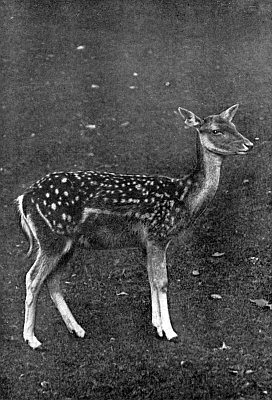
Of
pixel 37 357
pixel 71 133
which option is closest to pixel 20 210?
pixel 37 357

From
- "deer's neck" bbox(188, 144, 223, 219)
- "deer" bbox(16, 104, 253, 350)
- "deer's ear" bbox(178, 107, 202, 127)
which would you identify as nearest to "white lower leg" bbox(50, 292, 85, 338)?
"deer" bbox(16, 104, 253, 350)

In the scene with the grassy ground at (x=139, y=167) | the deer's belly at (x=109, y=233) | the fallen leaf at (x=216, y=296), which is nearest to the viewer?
the grassy ground at (x=139, y=167)

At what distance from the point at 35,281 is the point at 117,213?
2.60 ft

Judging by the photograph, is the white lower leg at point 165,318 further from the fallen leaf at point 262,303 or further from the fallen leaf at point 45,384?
the fallen leaf at point 45,384

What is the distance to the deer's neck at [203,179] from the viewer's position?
7484mm

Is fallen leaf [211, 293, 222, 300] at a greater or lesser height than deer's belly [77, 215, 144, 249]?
lesser

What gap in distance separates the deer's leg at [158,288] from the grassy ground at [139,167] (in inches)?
6.3

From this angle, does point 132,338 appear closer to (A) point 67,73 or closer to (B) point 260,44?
(A) point 67,73

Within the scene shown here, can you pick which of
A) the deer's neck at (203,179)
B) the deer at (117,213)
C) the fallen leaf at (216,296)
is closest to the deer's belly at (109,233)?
the deer at (117,213)

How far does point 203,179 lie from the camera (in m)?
7.51

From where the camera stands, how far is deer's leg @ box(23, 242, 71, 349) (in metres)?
7.10

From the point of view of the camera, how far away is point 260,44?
14.4m

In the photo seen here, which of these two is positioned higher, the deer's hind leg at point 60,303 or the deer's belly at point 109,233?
the deer's belly at point 109,233

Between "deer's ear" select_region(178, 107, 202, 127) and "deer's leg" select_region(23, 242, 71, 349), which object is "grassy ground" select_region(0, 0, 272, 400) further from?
"deer's ear" select_region(178, 107, 202, 127)
